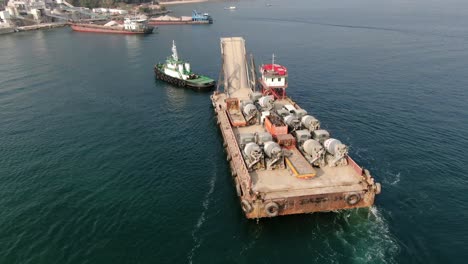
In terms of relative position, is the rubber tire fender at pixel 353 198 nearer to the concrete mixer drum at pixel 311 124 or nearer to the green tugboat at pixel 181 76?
the concrete mixer drum at pixel 311 124

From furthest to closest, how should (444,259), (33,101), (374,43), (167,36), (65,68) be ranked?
(167,36) < (374,43) < (65,68) < (33,101) < (444,259)

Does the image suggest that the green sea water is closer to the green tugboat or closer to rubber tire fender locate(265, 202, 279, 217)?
rubber tire fender locate(265, 202, 279, 217)

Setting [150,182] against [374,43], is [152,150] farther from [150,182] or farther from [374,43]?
[374,43]

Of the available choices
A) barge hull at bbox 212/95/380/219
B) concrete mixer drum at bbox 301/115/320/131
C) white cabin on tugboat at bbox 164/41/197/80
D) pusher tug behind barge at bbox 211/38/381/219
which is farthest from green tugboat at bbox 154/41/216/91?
barge hull at bbox 212/95/380/219

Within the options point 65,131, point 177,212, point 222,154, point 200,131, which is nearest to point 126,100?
point 65,131

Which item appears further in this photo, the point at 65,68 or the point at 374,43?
the point at 374,43

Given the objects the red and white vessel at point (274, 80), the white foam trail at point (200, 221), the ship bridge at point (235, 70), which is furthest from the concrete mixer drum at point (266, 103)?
the white foam trail at point (200, 221)

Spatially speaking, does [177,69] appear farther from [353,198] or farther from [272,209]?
[353,198]

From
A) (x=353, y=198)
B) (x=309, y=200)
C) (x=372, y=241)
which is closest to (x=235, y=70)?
(x=309, y=200)
